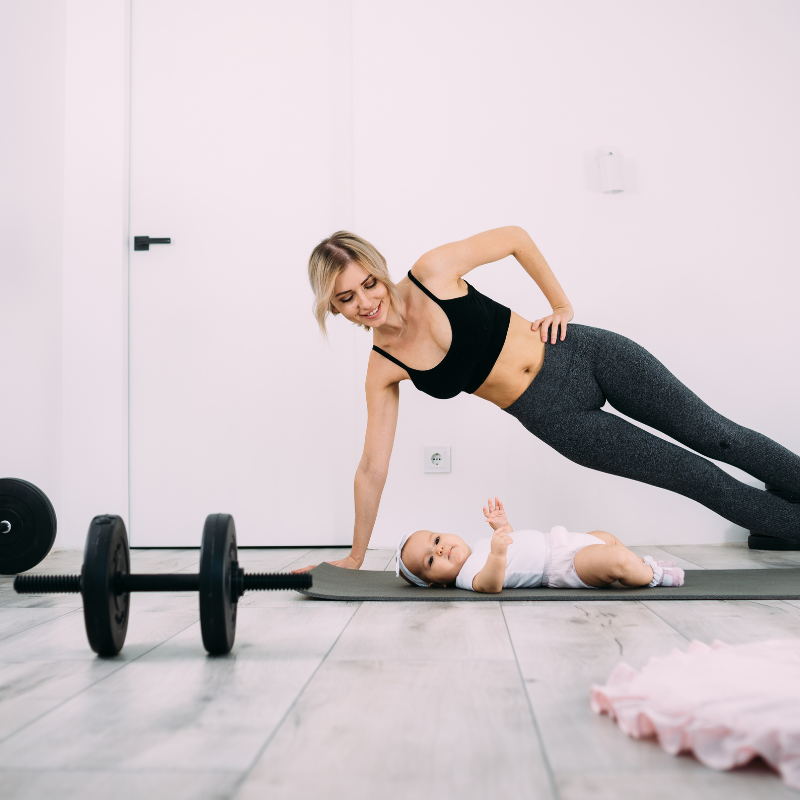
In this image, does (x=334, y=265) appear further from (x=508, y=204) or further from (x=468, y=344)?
(x=508, y=204)

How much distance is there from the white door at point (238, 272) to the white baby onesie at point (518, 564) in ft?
3.58

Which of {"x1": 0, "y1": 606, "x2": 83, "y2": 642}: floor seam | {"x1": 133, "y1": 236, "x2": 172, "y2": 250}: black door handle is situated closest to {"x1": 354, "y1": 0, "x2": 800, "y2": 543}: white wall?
{"x1": 133, "y1": 236, "x2": 172, "y2": 250}: black door handle

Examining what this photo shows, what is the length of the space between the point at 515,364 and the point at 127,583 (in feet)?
3.63

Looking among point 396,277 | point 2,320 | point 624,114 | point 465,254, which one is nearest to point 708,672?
point 465,254

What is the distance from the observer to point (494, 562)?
5.00ft

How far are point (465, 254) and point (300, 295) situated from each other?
42.3 inches

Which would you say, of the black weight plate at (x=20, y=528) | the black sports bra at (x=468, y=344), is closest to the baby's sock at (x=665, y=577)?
the black sports bra at (x=468, y=344)

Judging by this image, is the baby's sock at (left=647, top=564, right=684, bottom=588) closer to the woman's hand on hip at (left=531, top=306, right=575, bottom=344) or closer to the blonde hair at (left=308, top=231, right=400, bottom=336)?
the woman's hand on hip at (left=531, top=306, right=575, bottom=344)

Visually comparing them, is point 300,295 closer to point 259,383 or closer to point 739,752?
point 259,383

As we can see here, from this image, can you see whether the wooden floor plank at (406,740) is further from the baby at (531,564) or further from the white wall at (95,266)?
the white wall at (95,266)

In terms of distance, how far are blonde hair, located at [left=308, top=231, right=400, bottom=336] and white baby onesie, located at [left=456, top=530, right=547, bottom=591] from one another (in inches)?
26.6

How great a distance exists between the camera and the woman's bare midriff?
1.77 metres

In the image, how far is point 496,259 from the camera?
1871 millimetres

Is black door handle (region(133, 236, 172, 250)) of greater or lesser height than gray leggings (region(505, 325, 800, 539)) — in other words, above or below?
above
